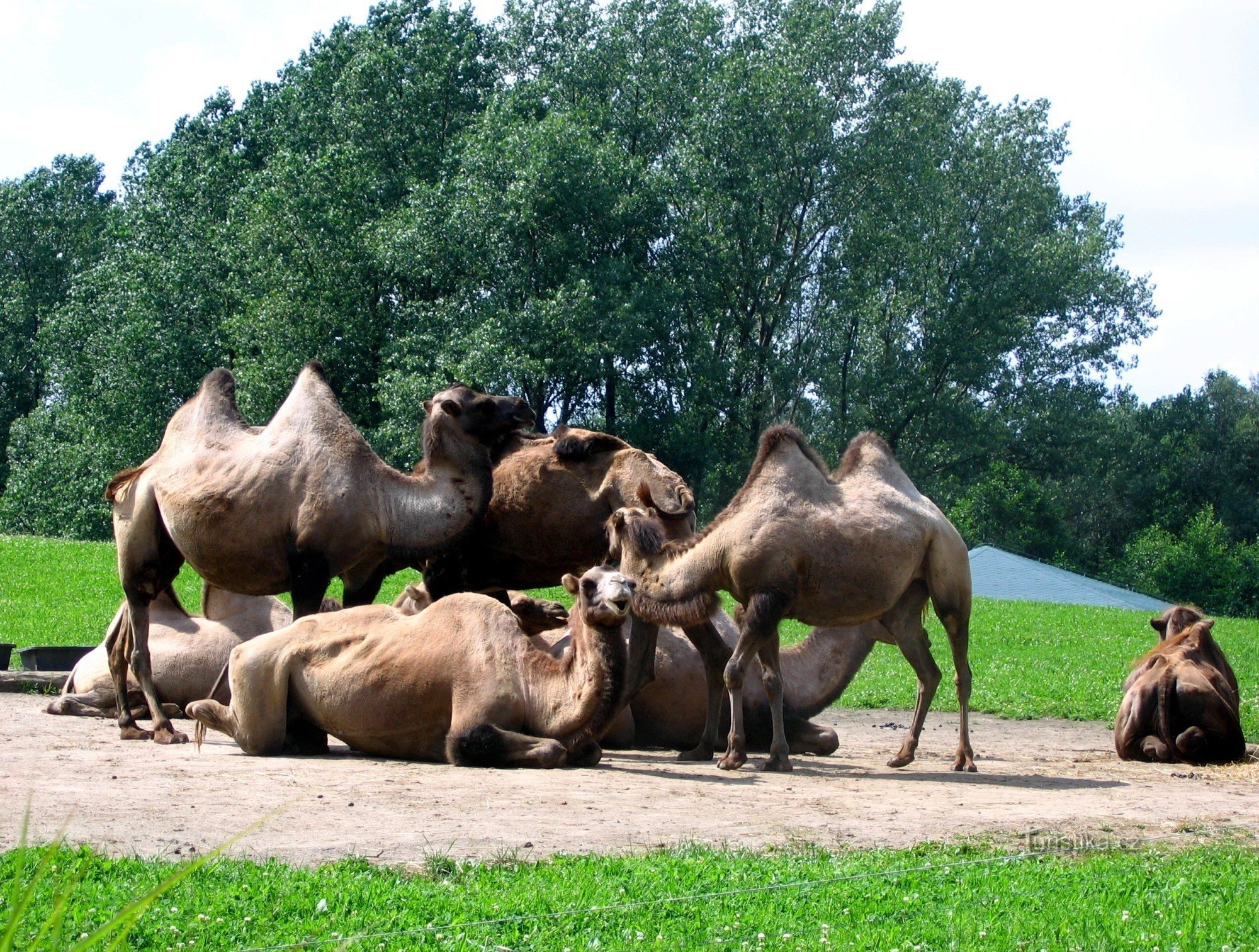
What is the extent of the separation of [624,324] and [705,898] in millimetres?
29854

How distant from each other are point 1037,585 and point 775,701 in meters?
32.0

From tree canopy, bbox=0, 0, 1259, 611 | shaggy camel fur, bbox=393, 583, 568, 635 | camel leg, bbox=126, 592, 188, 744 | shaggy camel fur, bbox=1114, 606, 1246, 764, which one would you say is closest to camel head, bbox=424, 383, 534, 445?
shaggy camel fur, bbox=393, 583, 568, 635

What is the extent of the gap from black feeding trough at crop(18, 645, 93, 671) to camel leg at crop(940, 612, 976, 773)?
8.27m

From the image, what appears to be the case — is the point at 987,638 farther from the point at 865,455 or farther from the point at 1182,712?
the point at 865,455

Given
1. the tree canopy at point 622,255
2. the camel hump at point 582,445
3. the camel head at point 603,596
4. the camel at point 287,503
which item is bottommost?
the camel head at point 603,596

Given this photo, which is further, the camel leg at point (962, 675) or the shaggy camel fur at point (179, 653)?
the shaggy camel fur at point (179, 653)

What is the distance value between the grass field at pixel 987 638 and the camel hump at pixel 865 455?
4.94 meters

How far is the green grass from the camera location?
4410 mm

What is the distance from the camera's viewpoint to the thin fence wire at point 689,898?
13.9ft

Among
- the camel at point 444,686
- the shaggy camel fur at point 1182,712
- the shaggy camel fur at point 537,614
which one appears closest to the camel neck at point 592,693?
the camel at point 444,686

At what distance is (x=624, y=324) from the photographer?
3434cm

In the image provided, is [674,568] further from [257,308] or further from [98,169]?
[98,169]

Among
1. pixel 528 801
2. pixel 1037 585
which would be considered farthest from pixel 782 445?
pixel 1037 585

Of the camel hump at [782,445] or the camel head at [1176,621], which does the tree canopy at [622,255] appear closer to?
the camel head at [1176,621]
